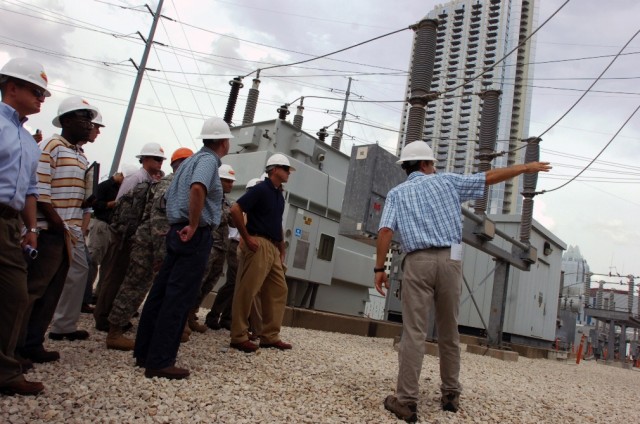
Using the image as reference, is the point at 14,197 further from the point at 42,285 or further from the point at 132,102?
the point at 132,102

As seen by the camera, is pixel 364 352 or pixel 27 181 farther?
pixel 364 352

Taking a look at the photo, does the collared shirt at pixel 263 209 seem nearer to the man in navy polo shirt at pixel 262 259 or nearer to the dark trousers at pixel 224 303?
the man in navy polo shirt at pixel 262 259

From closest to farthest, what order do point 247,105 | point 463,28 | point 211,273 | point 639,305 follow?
point 211,273 → point 247,105 → point 639,305 → point 463,28

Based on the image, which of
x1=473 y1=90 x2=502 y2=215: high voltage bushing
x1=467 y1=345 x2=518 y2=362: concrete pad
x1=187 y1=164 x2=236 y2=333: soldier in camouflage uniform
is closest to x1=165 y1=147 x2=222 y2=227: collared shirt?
x1=187 y1=164 x2=236 y2=333: soldier in camouflage uniform

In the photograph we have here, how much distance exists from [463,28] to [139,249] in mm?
47741

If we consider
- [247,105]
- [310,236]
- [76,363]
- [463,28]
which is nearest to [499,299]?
[310,236]

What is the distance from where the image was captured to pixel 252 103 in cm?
1123

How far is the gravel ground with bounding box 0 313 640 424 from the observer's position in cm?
252

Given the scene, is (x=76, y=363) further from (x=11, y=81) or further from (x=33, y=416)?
(x=11, y=81)

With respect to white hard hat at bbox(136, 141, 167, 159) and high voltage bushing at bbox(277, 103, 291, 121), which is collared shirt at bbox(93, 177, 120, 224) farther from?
high voltage bushing at bbox(277, 103, 291, 121)

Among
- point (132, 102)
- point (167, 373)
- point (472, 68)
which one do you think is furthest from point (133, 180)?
point (472, 68)

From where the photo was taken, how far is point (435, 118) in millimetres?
36000

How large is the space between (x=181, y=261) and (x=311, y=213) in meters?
5.18

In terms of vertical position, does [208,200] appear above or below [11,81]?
below
